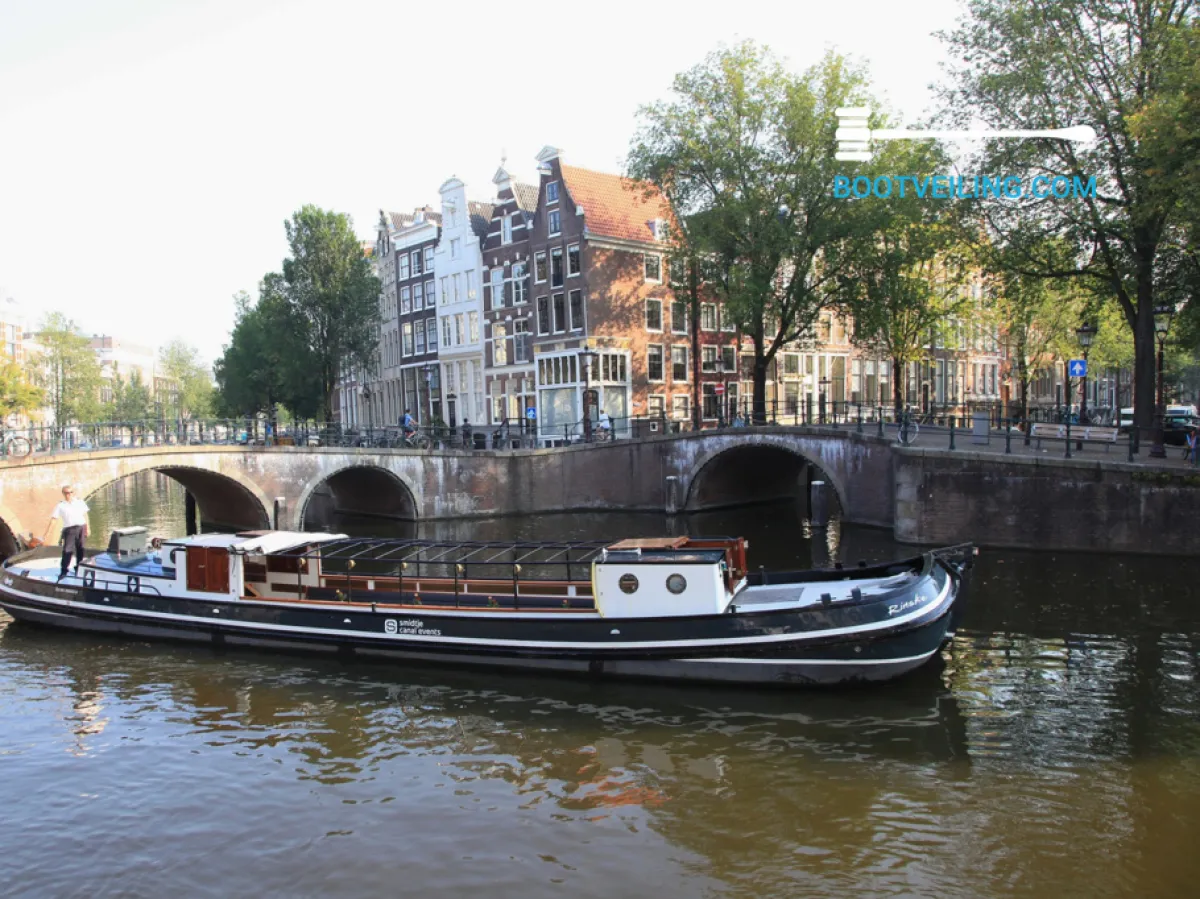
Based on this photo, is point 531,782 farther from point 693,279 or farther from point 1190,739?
point 693,279

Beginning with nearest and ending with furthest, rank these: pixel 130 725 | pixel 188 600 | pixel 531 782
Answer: pixel 531 782
pixel 130 725
pixel 188 600

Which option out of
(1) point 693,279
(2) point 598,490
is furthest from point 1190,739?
(1) point 693,279

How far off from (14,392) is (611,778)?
176 ft

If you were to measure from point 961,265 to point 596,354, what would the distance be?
→ 18035mm

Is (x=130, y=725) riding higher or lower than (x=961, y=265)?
lower

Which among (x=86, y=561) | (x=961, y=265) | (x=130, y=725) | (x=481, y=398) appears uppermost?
(x=961, y=265)

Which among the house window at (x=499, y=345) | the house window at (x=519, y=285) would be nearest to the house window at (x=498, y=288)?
the house window at (x=519, y=285)

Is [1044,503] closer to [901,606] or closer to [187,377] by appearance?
[901,606]

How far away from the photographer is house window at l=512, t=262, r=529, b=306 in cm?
4941

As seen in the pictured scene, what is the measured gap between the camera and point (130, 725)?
1466 cm

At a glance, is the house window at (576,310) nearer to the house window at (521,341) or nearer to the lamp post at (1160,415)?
the house window at (521,341)

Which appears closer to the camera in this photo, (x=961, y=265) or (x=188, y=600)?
(x=188, y=600)

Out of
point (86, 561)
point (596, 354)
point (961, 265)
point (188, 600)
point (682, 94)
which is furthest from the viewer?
point (596, 354)

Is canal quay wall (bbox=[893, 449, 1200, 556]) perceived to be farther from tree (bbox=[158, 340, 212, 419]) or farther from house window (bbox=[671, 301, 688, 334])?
tree (bbox=[158, 340, 212, 419])
